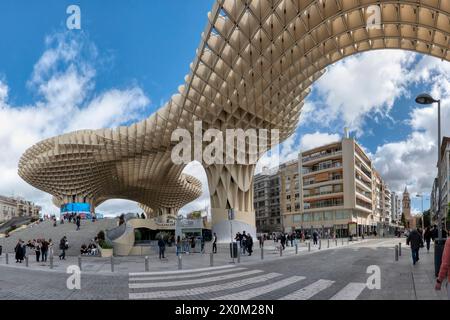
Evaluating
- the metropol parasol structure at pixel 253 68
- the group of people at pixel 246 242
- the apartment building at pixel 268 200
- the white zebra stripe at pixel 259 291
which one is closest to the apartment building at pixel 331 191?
the apartment building at pixel 268 200

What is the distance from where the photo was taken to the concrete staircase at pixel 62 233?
3759 cm

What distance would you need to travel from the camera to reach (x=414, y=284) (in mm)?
12242

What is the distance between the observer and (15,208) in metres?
153

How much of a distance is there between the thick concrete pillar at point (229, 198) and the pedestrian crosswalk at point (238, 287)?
2901cm

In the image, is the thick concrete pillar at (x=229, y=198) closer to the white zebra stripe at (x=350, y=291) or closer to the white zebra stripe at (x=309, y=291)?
the white zebra stripe at (x=309, y=291)

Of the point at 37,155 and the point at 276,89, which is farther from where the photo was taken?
the point at 37,155

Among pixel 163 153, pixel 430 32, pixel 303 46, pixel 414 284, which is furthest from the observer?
pixel 163 153

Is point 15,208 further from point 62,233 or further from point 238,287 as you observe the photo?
point 238,287

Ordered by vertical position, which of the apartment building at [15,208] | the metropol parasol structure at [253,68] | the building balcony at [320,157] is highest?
the metropol parasol structure at [253,68]

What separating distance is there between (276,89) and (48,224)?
32330mm

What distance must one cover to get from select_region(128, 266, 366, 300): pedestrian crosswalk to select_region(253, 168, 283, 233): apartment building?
105634 mm

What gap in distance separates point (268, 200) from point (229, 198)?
8170 cm
